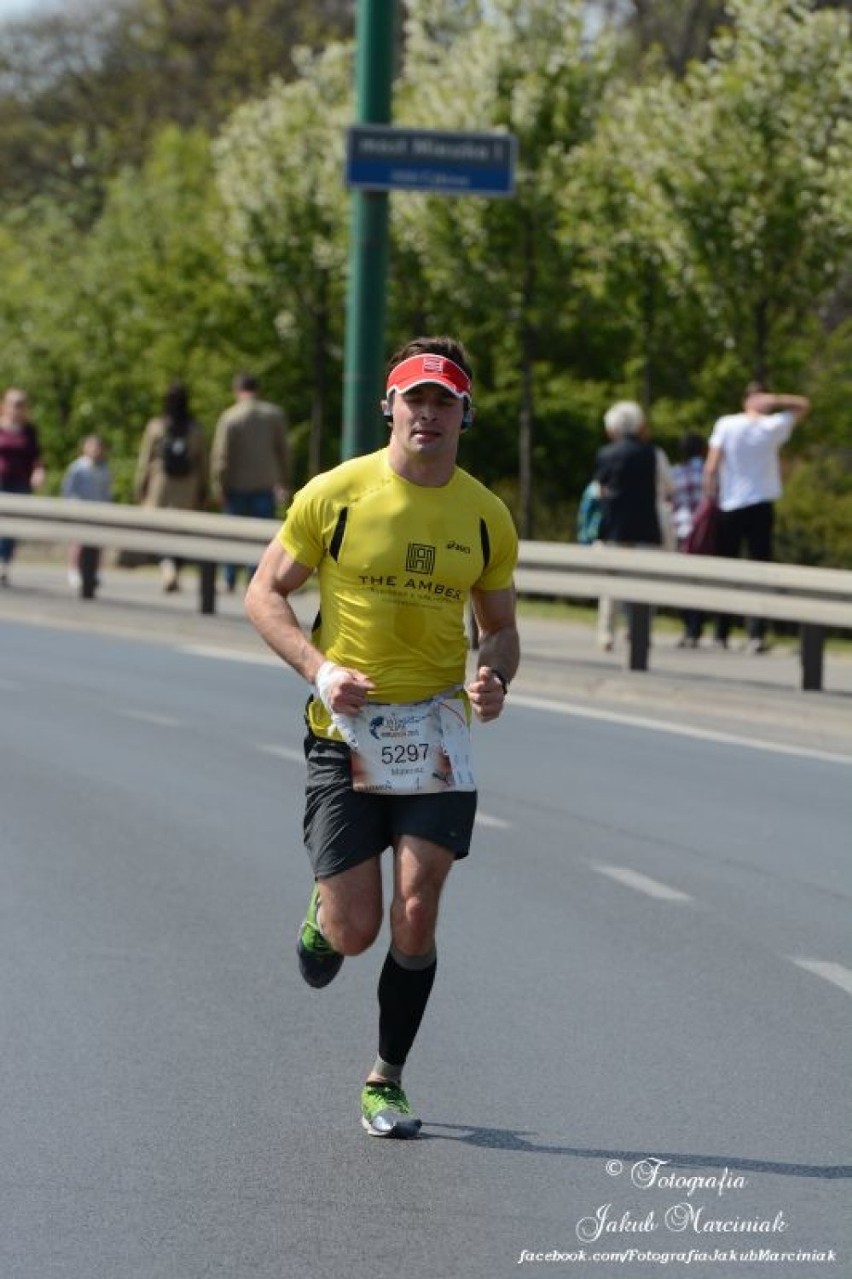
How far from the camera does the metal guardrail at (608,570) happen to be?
17.5 m

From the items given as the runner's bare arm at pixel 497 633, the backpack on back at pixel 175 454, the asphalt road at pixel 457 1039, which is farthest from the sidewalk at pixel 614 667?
the runner's bare arm at pixel 497 633

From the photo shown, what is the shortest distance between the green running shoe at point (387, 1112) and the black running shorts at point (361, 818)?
0.52m

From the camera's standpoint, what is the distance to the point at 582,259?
35844mm

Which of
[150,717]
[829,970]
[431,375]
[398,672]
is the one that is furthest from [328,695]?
[150,717]

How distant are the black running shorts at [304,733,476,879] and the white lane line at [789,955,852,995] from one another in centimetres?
236

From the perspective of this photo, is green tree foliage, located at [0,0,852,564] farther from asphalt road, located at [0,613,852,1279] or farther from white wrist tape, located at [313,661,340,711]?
white wrist tape, located at [313,661,340,711]

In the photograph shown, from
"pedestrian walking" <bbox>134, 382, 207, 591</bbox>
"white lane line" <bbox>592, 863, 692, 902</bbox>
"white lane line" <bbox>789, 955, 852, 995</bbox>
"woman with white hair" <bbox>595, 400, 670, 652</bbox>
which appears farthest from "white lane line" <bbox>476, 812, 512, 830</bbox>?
"pedestrian walking" <bbox>134, 382, 207, 591</bbox>

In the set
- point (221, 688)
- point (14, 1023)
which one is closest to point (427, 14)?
point (221, 688)

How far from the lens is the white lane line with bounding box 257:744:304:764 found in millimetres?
14484

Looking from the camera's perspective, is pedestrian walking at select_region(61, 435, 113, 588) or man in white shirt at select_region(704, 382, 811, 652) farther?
pedestrian walking at select_region(61, 435, 113, 588)

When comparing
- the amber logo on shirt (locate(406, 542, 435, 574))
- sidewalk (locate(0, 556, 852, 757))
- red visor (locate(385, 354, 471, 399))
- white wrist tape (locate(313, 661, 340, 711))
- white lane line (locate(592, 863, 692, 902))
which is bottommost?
white lane line (locate(592, 863, 692, 902))

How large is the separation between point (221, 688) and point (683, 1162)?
39.1 feet

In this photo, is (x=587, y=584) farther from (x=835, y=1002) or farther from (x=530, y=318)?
(x=530, y=318)

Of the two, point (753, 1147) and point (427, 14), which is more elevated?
point (427, 14)
